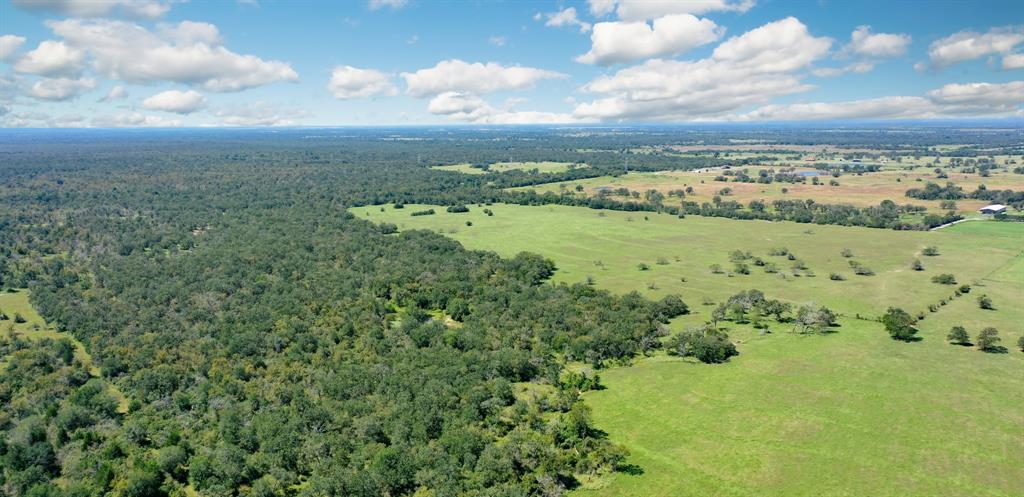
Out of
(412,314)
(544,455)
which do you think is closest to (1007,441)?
(544,455)

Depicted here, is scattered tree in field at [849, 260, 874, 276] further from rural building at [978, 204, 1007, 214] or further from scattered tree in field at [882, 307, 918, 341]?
rural building at [978, 204, 1007, 214]

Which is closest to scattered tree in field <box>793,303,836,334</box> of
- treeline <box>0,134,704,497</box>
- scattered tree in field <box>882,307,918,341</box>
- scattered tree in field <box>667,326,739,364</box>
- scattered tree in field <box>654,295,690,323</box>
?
scattered tree in field <box>882,307,918,341</box>

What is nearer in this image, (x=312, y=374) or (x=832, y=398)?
(x=832, y=398)

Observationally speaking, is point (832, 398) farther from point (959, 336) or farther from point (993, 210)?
point (993, 210)

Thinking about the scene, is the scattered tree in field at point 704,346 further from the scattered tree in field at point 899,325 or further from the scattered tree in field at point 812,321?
the scattered tree in field at point 899,325

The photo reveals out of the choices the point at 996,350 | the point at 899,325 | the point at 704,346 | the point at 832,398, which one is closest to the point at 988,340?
the point at 996,350

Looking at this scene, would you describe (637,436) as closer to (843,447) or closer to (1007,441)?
(843,447)

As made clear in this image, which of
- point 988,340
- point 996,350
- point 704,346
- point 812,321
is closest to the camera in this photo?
point 704,346
